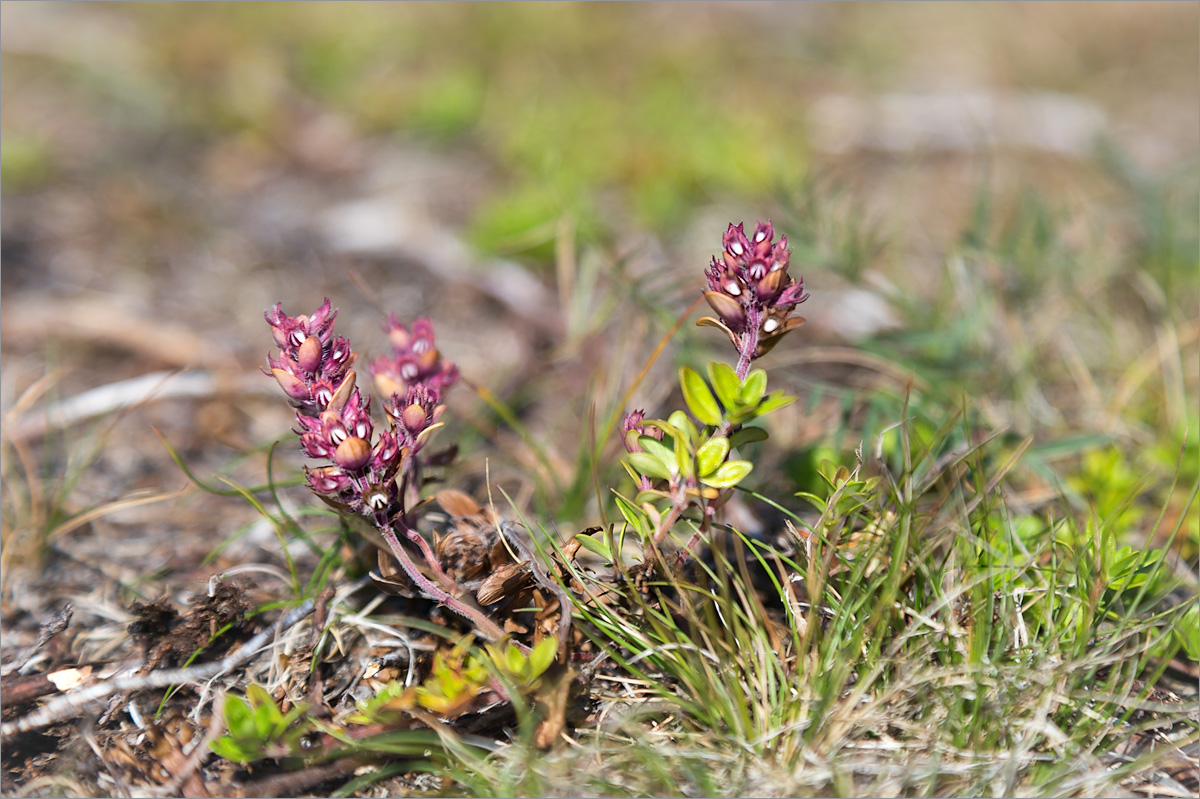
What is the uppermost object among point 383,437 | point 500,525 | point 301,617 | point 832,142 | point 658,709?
point 832,142

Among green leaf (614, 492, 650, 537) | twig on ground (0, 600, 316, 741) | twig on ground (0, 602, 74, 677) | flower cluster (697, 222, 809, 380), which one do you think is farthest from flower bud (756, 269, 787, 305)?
twig on ground (0, 602, 74, 677)

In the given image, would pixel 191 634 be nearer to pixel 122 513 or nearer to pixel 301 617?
pixel 301 617

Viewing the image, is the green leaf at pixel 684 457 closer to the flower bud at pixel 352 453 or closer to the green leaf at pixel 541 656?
the green leaf at pixel 541 656

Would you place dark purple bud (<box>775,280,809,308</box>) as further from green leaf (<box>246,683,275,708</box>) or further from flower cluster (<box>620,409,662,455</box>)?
green leaf (<box>246,683,275,708</box>)

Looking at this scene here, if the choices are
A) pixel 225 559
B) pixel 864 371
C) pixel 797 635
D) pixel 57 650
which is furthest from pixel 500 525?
pixel 864 371

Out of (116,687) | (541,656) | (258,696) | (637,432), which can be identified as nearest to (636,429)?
(637,432)

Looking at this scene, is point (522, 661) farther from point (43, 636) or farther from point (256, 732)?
point (43, 636)
